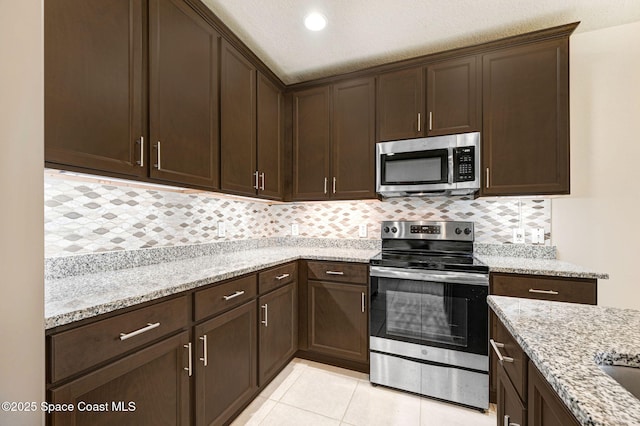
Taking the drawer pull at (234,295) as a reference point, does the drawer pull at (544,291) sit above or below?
below

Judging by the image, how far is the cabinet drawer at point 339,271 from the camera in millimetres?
2131

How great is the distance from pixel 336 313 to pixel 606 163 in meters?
2.28

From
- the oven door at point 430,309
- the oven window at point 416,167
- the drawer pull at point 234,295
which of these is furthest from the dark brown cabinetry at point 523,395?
the oven window at point 416,167

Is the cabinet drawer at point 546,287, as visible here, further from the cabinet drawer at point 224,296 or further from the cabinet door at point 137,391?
the cabinet door at point 137,391

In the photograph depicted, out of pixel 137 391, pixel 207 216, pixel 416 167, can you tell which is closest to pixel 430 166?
pixel 416 167

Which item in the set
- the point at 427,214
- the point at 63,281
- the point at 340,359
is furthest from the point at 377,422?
the point at 63,281

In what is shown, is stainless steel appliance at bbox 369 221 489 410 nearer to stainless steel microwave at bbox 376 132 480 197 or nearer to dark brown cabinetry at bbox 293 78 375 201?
stainless steel microwave at bbox 376 132 480 197

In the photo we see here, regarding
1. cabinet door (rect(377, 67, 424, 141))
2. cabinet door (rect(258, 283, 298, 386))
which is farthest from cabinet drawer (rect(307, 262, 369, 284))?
cabinet door (rect(377, 67, 424, 141))

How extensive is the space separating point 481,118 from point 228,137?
74.8 inches

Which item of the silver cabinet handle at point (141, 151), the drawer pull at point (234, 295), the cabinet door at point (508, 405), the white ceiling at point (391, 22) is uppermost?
the white ceiling at point (391, 22)

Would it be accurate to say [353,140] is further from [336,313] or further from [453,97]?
[336,313]

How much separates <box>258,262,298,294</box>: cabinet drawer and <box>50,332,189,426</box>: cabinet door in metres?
0.62

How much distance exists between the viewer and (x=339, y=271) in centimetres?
219

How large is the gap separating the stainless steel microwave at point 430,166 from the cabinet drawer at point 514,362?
1352mm
